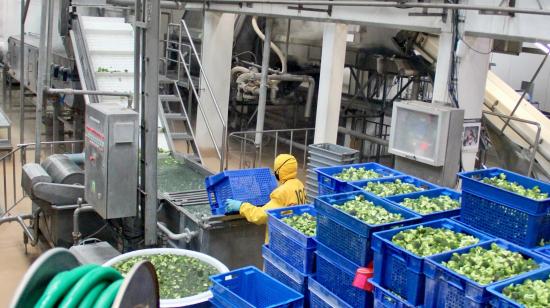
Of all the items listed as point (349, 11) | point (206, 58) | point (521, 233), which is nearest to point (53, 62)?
point (206, 58)

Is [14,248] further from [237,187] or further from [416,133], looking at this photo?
[416,133]

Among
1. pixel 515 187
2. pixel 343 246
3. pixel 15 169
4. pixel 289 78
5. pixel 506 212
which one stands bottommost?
pixel 15 169

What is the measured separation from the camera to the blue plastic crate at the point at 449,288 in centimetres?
313

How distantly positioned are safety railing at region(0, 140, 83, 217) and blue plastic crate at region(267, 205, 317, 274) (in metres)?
3.91

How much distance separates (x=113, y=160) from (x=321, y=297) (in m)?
2.74

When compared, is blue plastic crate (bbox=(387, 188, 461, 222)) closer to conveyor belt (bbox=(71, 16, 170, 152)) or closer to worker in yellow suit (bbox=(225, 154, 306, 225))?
worker in yellow suit (bbox=(225, 154, 306, 225))

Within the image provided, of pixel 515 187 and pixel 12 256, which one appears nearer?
pixel 515 187

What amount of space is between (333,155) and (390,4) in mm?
1975

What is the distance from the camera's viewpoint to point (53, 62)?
37.1 feet

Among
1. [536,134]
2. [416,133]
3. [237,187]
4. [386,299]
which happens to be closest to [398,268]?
[386,299]

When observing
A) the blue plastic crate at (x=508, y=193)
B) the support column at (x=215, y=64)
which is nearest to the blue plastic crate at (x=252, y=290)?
the blue plastic crate at (x=508, y=193)

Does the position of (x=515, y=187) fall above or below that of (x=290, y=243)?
above

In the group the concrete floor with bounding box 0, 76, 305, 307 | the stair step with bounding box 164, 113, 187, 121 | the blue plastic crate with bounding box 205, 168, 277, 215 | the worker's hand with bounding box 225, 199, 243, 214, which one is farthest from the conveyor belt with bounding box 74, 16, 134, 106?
the worker's hand with bounding box 225, 199, 243, 214

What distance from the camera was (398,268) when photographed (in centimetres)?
363
